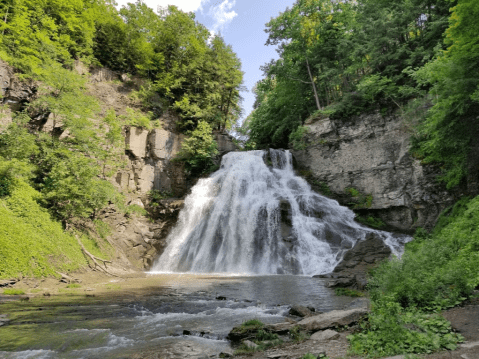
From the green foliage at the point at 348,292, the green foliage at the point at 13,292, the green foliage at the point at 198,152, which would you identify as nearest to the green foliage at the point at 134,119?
the green foliage at the point at 198,152

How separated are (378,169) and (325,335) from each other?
17.4 m

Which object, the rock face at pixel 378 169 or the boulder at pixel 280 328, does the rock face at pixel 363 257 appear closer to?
the rock face at pixel 378 169

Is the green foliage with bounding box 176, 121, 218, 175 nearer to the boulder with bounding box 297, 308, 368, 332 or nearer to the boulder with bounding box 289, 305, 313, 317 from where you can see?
the boulder with bounding box 289, 305, 313, 317

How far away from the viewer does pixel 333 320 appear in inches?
194

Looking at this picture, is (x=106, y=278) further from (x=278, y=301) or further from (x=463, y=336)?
(x=463, y=336)

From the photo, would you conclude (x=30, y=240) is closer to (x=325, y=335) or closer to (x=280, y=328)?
(x=280, y=328)

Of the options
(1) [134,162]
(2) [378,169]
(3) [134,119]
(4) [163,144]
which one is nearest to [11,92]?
(3) [134,119]

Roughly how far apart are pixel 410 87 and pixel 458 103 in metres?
8.25

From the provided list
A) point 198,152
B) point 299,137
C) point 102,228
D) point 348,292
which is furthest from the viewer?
point 198,152

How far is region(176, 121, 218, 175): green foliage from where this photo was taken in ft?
79.2

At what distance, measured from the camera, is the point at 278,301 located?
26.9 feet

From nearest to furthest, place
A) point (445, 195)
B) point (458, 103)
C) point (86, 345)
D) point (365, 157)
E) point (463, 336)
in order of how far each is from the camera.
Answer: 1. point (463, 336)
2. point (86, 345)
3. point (458, 103)
4. point (445, 195)
5. point (365, 157)

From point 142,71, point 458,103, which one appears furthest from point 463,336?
point 142,71

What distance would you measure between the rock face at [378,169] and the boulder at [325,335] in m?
16.0
